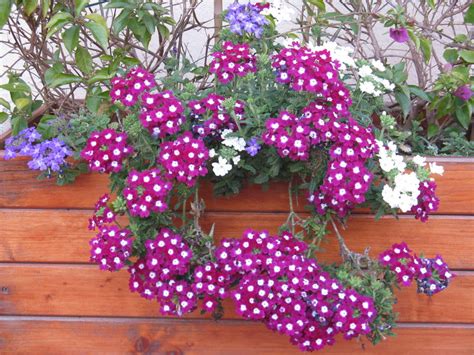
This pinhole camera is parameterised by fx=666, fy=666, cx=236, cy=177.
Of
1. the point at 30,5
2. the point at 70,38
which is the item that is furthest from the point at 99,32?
the point at 30,5

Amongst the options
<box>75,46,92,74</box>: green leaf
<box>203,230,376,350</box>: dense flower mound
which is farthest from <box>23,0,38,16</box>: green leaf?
<box>203,230,376,350</box>: dense flower mound

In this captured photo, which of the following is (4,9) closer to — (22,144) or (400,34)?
(22,144)

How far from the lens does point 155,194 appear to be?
132 centimetres

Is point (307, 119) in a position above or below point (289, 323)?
above

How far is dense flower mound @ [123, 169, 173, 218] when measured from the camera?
1.32 meters

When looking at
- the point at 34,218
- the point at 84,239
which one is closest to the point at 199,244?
the point at 84,239

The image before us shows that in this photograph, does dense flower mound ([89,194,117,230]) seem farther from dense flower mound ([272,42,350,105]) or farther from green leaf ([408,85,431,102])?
green leaf ([408,85,431,102])

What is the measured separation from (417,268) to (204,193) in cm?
50

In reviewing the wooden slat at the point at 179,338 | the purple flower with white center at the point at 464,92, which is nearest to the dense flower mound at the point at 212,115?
the wooden slat at the point at 179,338

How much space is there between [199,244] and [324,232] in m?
0.28

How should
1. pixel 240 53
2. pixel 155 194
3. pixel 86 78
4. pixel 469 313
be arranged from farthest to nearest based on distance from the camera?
pixel 86 78
pixel 469 313
pixel 240 53
pixel 155 194

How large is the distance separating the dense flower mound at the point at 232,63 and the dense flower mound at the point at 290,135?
5.3 inches

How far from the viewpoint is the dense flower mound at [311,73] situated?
1.35 m

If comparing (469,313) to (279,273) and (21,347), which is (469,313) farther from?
(21,347)
